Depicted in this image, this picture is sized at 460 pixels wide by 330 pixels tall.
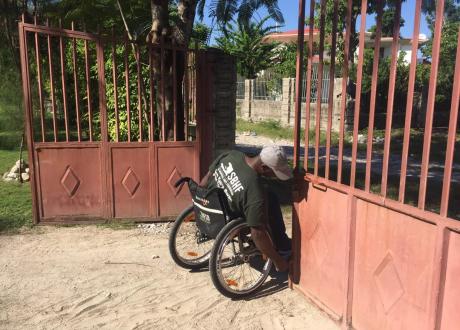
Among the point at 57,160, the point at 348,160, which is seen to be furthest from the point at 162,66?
the point at 348,160

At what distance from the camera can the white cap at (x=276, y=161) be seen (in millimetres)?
3496

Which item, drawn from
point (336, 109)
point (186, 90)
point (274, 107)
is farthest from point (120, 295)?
point (274, 107)

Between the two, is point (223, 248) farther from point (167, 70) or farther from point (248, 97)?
point (248, 97)

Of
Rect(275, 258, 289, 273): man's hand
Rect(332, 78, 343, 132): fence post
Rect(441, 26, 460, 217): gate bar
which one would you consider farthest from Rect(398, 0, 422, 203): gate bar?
Rect(332, 78, 343, 132): fence post

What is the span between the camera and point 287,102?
1900 cm

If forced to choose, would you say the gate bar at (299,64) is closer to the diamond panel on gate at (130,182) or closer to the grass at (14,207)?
the diamond panel on gate at (130,182)

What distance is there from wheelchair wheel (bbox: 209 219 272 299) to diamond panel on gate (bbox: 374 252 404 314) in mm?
1174

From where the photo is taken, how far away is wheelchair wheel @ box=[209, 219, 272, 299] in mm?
3592

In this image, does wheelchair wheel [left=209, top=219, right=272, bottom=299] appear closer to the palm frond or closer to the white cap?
the white cap

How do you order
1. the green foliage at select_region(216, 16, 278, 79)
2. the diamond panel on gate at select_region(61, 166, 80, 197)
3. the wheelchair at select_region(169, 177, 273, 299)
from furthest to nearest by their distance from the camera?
1. the green foliage at select_region(216, 16, 278, 79)
2. the diamond panel on gate at select_region(61, 166, 80, 197)
3. the wheelchair at select_region(169, 177, 273, 299)

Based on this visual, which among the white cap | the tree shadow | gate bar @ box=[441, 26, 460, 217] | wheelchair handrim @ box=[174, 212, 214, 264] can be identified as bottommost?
the tree shadow

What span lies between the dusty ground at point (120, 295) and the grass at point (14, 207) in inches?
21.5

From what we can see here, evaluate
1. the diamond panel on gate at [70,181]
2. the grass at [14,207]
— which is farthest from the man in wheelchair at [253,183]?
the grass at [14,207]

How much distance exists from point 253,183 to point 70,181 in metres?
2.96
